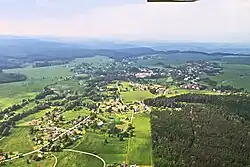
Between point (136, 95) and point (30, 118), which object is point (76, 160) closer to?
point (30, 118)

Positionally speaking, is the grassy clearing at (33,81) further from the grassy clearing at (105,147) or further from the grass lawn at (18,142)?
the grassy clearing at (105,147)

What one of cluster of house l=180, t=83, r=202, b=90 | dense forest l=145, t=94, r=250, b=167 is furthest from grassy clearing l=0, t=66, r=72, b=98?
cluster of house l=180, t=83, r=202, b=90

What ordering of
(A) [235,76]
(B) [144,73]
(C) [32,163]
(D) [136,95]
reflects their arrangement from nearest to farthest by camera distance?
(C) [32,163], (D) [136,95], (A) [235,76], (B) [144,73]

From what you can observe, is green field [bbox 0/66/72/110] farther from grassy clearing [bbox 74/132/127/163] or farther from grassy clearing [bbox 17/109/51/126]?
grassy clearing [bbox 74/132/127/163]

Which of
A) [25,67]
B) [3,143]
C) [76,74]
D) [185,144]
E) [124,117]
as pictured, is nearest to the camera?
[185,144]

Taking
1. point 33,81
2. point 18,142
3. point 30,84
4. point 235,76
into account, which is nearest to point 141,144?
point 18,142

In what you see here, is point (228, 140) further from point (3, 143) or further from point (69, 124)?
point (3, 143)

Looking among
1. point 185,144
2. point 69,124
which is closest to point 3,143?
point 69,124
